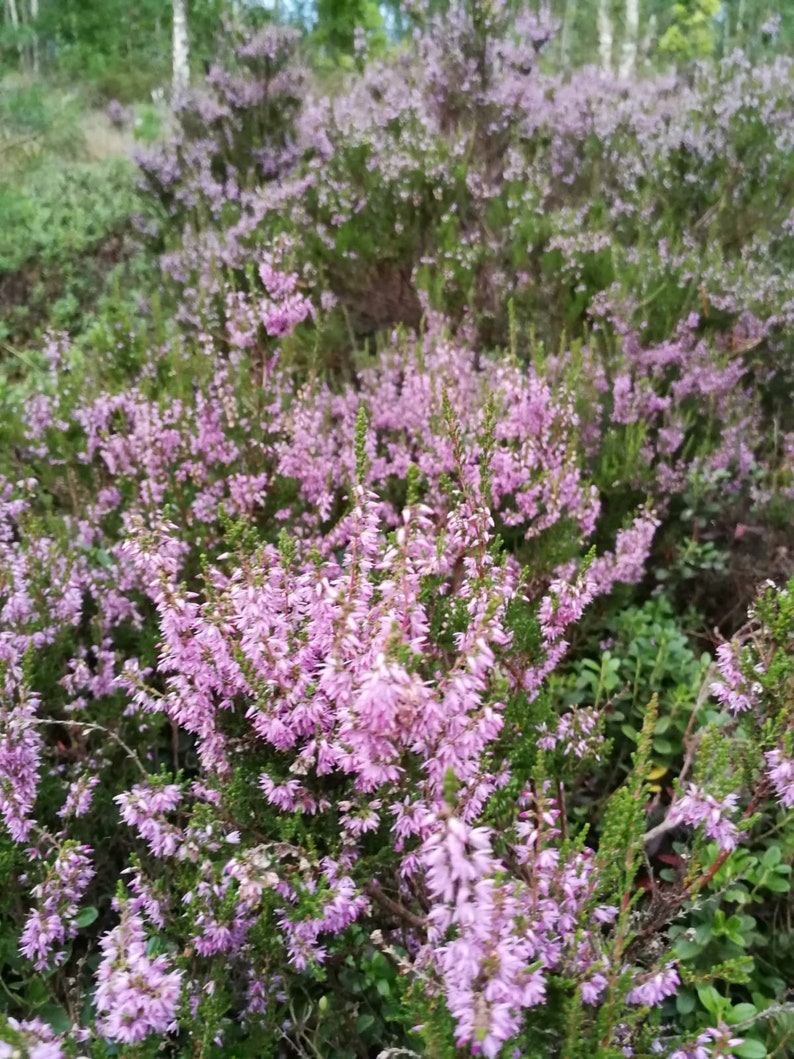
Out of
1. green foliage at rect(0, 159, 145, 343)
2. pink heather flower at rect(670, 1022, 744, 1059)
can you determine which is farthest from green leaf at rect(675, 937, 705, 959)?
green foliage at rect(0, 159, 145, 343)

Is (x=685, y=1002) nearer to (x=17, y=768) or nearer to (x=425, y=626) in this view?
(x=425, y=626)

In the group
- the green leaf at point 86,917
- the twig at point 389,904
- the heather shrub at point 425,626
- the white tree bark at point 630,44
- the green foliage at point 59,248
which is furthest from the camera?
the white tree bark at point 630,44

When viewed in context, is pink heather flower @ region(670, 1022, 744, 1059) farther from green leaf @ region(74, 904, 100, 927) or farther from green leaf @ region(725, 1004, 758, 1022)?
green leaf @ region(74, 904, 100, 927)

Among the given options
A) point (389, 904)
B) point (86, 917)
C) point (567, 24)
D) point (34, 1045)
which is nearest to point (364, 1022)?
point (389, 904)

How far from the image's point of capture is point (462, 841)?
2.97ft

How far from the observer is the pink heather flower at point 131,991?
42.9 inches

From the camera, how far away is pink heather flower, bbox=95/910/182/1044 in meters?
1.09

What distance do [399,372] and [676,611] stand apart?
157 centimetres

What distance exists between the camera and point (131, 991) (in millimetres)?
1088

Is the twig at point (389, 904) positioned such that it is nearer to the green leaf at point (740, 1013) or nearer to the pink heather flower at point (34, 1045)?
the pink heather flower at point (34, 1045)

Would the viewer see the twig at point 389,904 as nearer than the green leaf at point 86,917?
Yes

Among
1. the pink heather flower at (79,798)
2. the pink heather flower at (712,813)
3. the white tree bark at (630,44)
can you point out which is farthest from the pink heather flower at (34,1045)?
the white tree bark at (630,44)

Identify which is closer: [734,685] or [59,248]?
[734,685]

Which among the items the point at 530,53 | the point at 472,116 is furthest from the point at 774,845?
the point at 530,53
